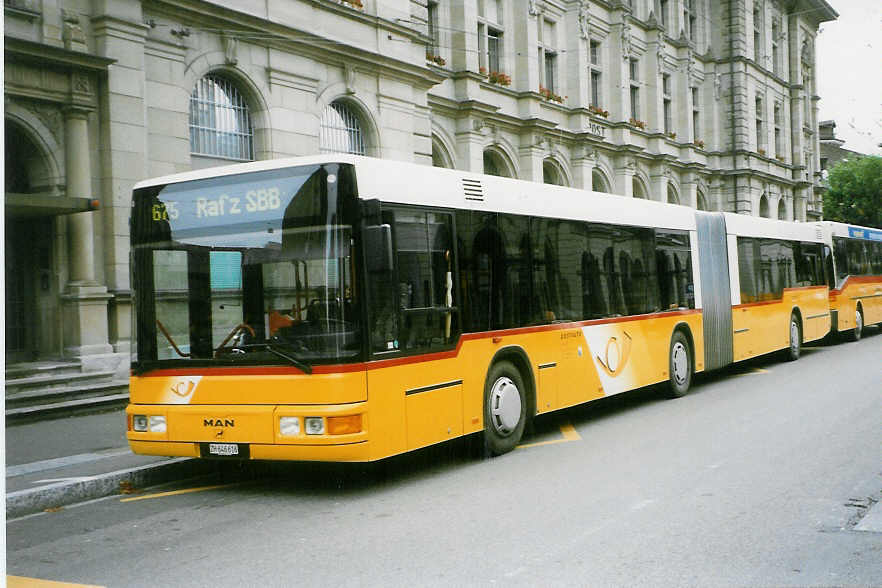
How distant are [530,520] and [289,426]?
2.16 meters

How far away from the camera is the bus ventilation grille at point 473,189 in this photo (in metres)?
8.98

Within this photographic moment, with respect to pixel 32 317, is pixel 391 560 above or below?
below

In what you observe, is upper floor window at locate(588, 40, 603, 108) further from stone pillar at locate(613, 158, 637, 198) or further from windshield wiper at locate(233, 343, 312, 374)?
windshield wiper at locate(233, 343, 312, 374)

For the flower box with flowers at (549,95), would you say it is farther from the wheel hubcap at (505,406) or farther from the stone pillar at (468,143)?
the wheel hubcap at (505,406)

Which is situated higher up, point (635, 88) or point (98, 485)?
point (635, 88)

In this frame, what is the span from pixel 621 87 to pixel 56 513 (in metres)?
27.8

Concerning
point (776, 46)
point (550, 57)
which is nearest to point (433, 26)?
point (550, 57)

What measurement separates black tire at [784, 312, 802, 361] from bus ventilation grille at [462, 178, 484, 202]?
37.5 ft

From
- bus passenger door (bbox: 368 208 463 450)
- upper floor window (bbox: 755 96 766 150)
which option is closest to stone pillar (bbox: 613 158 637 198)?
upper floor window (bbox: 755 96 766 150)

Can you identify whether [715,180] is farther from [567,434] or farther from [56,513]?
[56,513]

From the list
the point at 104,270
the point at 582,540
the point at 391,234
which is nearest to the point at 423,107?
the point at 104,270

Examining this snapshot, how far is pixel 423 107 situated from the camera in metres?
20.9

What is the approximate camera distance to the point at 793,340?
1867 cm

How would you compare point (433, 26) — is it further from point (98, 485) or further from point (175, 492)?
point (98, 485)
